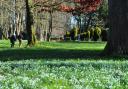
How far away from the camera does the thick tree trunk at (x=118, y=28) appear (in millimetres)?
27438

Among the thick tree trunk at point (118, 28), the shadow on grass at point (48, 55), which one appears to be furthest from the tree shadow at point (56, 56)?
the thick tree trunk at point (118, 28)

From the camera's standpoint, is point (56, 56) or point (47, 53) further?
point (47, 53)

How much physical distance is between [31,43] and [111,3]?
1653 cm

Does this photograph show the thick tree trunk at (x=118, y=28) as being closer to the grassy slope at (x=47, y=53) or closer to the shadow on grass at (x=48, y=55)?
the shadow on grass at (x=48, y=55)

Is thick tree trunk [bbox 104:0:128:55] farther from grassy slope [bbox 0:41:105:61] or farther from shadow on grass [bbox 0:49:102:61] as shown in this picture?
grassy slope [bbox 0:41:105:61]

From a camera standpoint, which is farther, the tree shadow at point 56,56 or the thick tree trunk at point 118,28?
the thick tree trunk at point 118,28

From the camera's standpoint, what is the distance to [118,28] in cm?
2808

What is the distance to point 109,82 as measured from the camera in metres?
12.4

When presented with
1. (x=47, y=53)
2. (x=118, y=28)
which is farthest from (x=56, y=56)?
(x=47, y=53)

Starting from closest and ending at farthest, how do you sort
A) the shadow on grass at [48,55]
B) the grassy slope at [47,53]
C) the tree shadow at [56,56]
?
1. the tree shadow at [56,56]
2. the shadow on grass at [48,55]
3. the grassy slope at [47,53]

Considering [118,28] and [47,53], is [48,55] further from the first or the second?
[118,28]

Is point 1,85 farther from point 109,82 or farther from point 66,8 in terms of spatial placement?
point 66,8

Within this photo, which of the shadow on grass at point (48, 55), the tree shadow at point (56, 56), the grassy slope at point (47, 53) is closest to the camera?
the tree shadow at point (56, 56)

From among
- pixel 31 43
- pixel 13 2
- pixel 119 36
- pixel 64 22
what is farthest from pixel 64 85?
pixel 64 22
